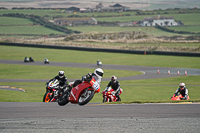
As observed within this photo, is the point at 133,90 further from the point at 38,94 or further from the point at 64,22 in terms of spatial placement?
the point at 64,22

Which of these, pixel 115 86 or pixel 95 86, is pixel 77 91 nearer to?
pixel 95 86

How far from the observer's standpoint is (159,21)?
13638 centimetres

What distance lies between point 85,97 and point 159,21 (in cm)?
12854

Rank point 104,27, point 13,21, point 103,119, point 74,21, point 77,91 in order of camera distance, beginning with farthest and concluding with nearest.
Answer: point 74,21 < point 104,27 < point 13,21 < point 77,91 < point 103,119

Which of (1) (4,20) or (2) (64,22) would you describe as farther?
(2) (64,22)

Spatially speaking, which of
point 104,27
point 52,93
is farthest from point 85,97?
point 104,27

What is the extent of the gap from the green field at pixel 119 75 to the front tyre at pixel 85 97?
8.58ft

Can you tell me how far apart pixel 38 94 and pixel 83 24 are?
115 meters

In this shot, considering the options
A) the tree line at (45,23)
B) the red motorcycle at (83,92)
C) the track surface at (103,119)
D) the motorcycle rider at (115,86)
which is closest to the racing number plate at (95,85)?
the red motorcycle at (83,92)

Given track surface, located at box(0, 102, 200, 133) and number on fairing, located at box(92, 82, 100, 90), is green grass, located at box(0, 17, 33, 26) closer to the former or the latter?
number on fairing, located at box(92, 82, 100, 90)

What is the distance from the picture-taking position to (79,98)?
11.8 m

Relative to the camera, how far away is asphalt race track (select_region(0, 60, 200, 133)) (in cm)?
838

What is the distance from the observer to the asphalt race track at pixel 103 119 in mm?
8383

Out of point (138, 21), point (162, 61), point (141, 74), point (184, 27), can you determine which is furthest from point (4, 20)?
point (141, 74)
